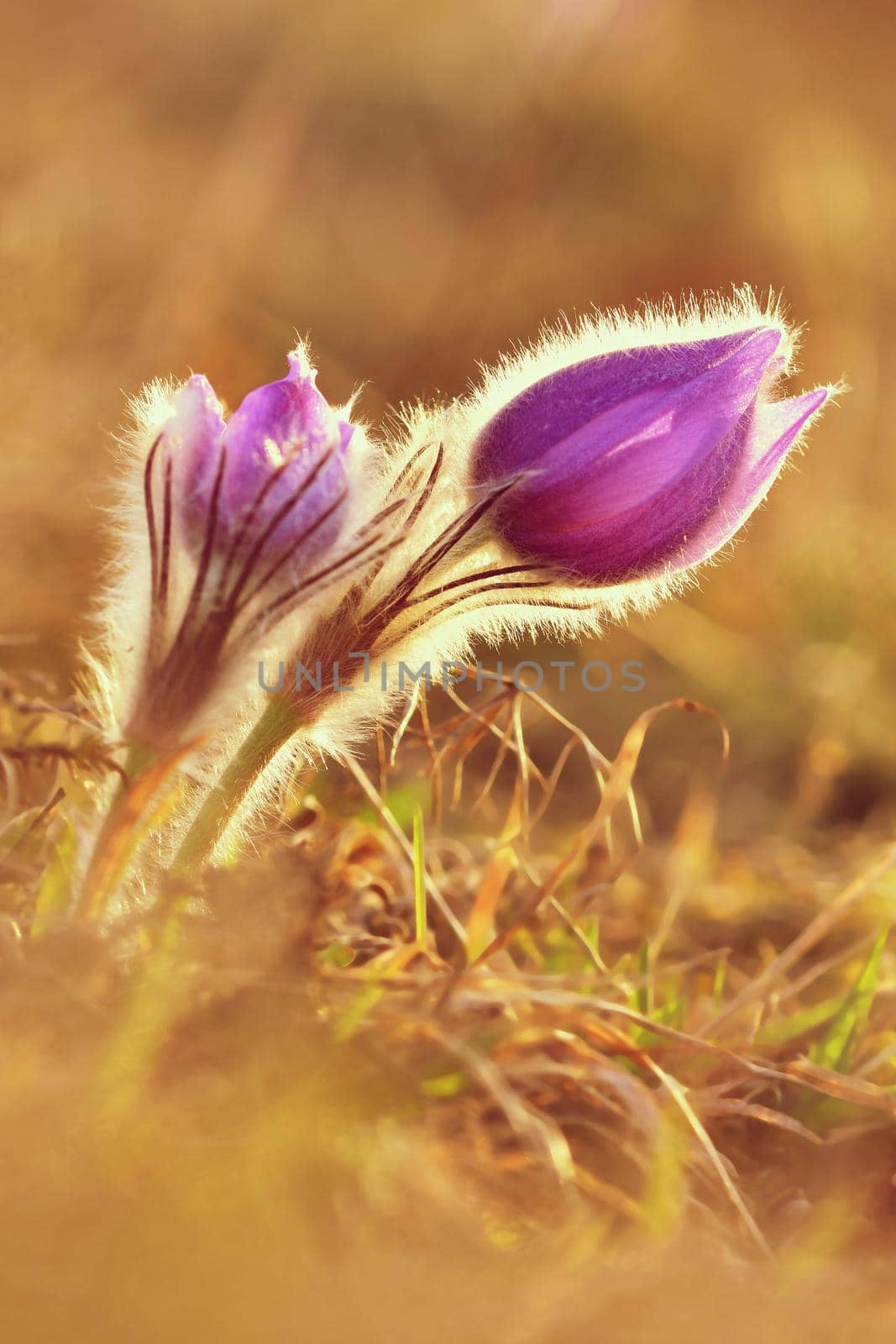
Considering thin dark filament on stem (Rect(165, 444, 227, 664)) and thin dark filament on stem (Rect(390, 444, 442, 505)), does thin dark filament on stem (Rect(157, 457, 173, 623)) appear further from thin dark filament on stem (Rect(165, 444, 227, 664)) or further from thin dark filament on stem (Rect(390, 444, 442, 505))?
thin dark filament on stem (Rect(390, 444, 442, 505))

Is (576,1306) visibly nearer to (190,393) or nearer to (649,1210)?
(649,1210)

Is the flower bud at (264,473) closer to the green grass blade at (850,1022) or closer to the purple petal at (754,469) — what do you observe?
the purple petal at (754,469)

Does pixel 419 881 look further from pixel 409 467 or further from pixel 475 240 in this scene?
pixel 475 240

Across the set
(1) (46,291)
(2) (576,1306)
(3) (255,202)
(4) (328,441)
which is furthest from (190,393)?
(3) (255,202)

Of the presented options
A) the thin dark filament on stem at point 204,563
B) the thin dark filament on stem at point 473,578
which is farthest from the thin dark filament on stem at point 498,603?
the thin dark filament on stem at point 204,563

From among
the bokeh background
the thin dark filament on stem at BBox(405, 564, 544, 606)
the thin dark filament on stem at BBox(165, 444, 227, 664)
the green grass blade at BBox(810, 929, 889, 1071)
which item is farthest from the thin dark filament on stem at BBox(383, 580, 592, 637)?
the bokeh background

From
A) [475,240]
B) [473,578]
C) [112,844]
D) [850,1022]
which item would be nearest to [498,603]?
[473,578]
